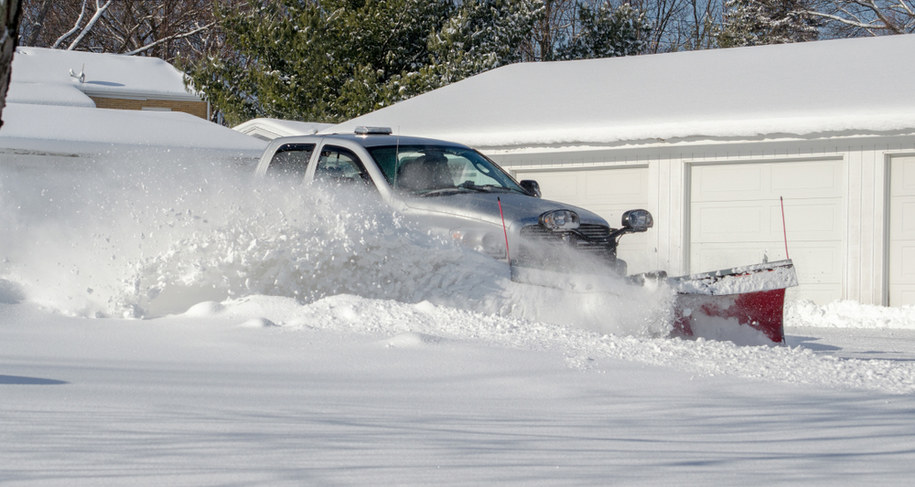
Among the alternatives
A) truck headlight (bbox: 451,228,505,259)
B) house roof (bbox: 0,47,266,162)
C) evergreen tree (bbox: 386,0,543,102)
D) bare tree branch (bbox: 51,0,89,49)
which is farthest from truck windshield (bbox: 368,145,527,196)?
bare tree branch (bbox: 51,0,89,49)

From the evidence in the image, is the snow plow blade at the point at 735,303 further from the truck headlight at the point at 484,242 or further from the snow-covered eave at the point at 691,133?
the snow-covered eave at the point at 691,133

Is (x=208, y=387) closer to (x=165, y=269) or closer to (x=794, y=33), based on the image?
(x=165, y=269)

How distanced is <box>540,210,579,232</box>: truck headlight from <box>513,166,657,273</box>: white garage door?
20.5 feet

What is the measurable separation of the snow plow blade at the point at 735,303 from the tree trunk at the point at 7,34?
213 inches

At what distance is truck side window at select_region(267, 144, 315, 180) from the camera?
1015cm

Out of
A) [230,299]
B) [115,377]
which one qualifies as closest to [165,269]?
[230,299]

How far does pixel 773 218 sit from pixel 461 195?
639cm

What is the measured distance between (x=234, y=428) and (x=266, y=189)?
15.0 feet

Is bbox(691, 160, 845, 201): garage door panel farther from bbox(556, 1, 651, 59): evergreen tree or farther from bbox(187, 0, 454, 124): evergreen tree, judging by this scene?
bbox(556, 1, 651, 59): evergreen tree

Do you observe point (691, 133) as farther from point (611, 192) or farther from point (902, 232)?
point (902, 232)

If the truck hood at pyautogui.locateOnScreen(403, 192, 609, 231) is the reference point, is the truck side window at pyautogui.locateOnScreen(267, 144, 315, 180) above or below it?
above

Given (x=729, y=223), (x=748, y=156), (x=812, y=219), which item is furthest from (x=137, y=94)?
(x=812, y=219)

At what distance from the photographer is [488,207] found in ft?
28.7

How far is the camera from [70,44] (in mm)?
41531
